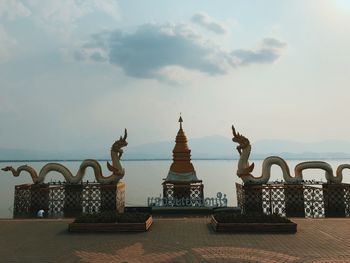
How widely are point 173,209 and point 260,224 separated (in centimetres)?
888

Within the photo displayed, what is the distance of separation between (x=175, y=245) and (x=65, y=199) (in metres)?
13.7

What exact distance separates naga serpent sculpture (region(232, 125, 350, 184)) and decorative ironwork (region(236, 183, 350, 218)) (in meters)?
0.41

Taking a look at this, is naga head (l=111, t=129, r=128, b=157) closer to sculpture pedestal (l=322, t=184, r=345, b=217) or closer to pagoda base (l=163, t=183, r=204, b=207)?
pagoda base (l=163, t=183, r=204, b=207)

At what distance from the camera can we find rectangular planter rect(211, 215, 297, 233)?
14742 millimetres

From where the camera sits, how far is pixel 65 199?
2373 centimetres

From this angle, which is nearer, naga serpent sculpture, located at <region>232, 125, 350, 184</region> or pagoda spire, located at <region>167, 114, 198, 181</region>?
naga serpent sculpture, located at <region>232, 125, 350, 184</region>

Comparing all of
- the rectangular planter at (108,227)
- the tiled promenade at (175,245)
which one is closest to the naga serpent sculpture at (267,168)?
the tiled promenade at (175,245)

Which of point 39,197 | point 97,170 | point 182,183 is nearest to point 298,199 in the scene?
point 182,183

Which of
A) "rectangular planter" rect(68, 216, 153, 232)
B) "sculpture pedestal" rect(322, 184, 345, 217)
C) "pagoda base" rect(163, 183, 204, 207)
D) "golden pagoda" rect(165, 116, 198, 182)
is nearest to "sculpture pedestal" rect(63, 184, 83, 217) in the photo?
"pagoda base" rect(163, 183, 204, 207)

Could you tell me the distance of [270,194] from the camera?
22.3 meters

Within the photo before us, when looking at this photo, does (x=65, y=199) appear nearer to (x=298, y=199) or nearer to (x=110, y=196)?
(x=110, y=196)

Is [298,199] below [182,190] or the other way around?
below

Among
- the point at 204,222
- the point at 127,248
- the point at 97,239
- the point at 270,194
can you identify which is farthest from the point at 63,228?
the point at 270,194

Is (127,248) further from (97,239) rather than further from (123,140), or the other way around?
(123,140)
